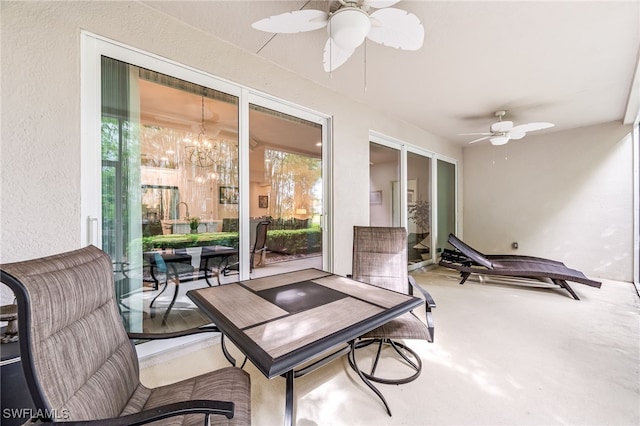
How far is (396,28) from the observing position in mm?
1582

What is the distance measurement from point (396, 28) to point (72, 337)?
2181 mm

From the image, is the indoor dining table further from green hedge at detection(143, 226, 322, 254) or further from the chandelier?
the chandelier

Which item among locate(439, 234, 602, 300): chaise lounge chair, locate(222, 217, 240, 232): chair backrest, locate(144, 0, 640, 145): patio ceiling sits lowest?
locate(439, 234, 602, 300): chaise lounge chair

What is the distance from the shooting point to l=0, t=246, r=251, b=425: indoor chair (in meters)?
0.73

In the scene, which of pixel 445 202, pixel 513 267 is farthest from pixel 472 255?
pixel 445 202

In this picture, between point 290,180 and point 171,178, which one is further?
point 290,180

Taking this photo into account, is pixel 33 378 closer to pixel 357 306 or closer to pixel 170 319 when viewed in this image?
pixel 357 306

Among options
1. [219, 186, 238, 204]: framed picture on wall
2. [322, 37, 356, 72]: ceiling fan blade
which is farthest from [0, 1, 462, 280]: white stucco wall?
[322, 37, 356, 72]: ceiling fan blade

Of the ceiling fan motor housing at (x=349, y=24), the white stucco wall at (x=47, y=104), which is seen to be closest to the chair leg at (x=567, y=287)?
the ceiling fan motor housing at (x=349, y=24)

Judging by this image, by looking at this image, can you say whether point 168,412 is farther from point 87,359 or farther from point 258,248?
point 258,248

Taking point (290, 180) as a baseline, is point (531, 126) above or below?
above

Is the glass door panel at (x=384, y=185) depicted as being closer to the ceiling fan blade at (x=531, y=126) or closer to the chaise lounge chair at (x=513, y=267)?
the chaise lounge chair at (x=513, y=267)

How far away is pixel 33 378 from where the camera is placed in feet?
2.35

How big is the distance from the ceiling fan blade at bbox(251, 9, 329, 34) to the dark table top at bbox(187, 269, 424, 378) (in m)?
1.68
